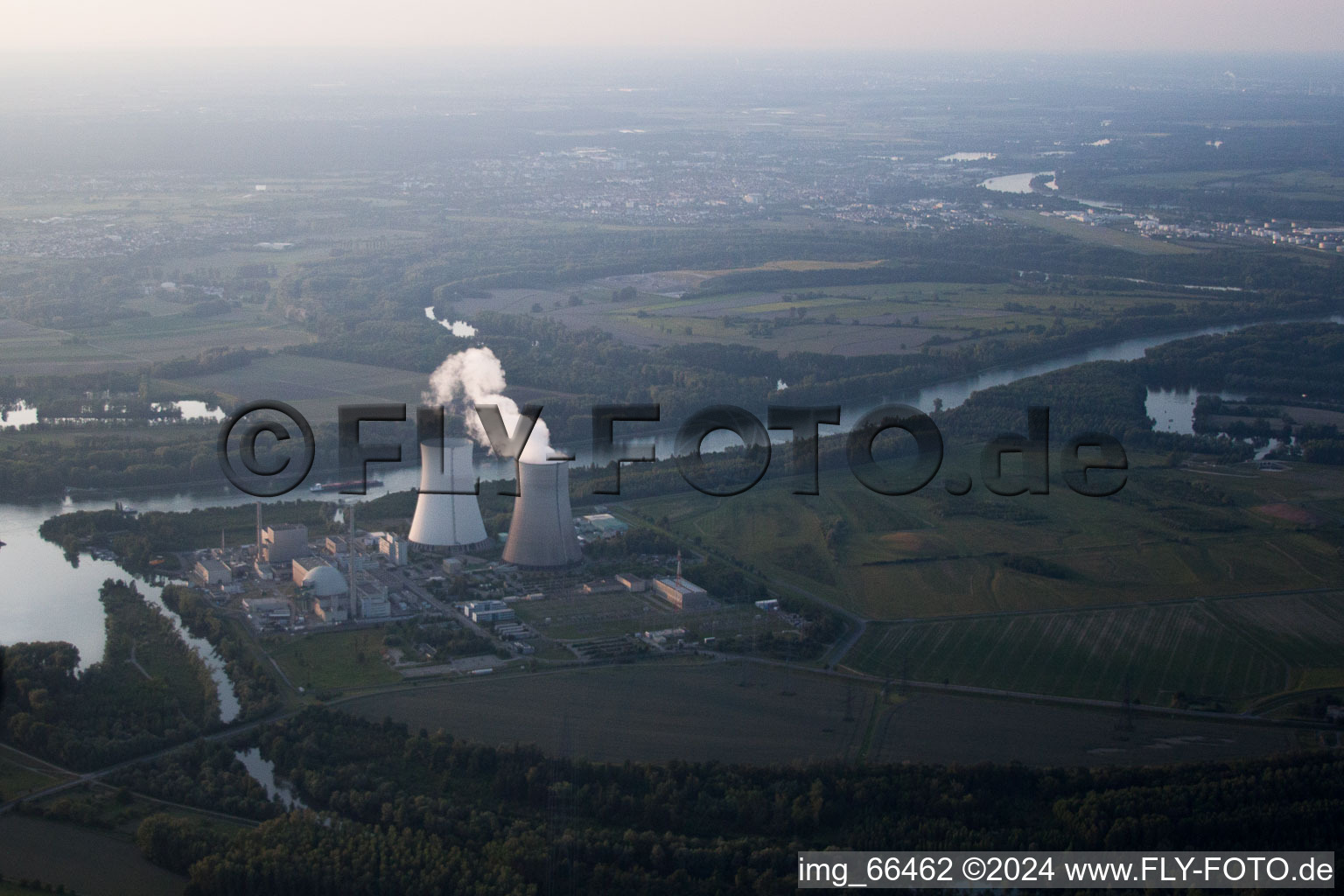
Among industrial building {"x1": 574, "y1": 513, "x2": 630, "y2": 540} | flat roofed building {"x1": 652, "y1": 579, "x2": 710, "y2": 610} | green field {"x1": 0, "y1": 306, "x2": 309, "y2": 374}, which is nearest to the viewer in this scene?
flat roofed building {"x1": 652, "y1": 579, "x2": 710, "y2": 610}

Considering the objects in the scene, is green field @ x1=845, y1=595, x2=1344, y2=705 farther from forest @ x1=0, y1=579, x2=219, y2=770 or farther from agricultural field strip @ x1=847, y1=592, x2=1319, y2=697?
forest @ x1=0, y1=579, x2=219, y2=770

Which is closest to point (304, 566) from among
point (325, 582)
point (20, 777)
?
point (325, 582)

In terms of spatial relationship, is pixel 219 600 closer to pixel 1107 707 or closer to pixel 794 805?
pixel 794 805

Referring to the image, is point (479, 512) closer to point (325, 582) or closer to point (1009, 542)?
point (325, 582)

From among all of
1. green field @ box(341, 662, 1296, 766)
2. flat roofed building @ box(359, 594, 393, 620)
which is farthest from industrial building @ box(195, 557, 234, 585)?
green field @ box(341, 662, 1296, 766)

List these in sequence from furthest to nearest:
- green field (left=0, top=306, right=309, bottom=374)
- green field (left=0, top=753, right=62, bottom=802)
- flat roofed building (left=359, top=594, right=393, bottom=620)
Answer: green field (left=0, top=306, right=309, bottom=374), flat roofed building (left=359, top=594, right=393, bottom=620), green field (left=0, top=753, right=62, bottom=802)

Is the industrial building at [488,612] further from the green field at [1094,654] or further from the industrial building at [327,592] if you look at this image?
the green field at [1094,654]

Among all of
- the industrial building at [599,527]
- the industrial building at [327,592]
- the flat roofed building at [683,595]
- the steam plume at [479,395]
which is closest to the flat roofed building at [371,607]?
the industrial building at [327,592]

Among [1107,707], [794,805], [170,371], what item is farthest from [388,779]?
[170,371]
